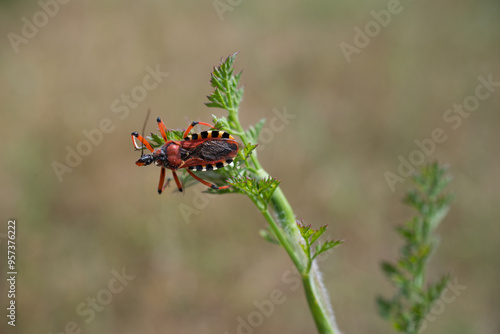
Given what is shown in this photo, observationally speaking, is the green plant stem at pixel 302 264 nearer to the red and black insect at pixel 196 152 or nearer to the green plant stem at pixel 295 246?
the green plant stem at pixel 295 246

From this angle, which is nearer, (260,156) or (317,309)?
(317,309)

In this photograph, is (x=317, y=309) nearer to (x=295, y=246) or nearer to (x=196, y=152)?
(x=295, y=246)

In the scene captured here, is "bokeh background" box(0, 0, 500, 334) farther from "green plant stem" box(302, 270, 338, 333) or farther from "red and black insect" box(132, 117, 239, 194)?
"green plant stem" box(302, 270, 338, 333)

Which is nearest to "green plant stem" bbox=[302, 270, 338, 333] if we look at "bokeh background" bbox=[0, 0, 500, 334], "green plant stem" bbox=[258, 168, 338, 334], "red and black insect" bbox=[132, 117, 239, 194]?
"green plant stem" bbox=[258, 168, 338, 334]

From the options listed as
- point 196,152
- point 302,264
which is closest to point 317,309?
point 302,264

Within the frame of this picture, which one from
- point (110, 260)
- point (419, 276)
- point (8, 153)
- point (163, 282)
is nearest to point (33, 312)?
point (110, 260)

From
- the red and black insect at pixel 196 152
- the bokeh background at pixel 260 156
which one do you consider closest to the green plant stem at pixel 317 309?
the red and black insect at pixel 196 152

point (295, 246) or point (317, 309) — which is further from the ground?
point (295, 246)

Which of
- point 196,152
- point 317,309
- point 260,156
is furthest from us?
point 260,156

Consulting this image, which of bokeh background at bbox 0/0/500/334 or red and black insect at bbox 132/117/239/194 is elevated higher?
bokeh background at bbox 0/0/500/334
